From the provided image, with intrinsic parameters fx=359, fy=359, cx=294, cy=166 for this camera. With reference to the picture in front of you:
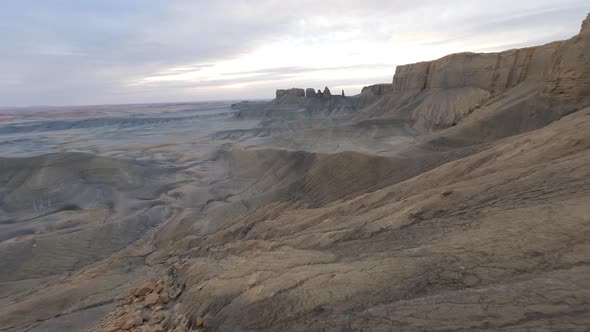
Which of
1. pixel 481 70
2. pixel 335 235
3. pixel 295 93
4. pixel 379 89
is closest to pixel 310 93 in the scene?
pixel 295 93

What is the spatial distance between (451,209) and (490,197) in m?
0.64

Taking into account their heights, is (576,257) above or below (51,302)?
above

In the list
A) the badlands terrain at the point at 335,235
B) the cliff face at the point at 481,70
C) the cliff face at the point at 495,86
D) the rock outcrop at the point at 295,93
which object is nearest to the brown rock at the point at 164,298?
the badlands terrain at the point at 335,235

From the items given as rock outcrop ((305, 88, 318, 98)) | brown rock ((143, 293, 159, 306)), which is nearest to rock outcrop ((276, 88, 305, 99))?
rock outcrop ((305, 88, 318, 98))

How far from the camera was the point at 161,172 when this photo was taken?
2652cm

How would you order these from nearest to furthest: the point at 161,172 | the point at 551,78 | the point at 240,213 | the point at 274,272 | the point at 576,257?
1. the point at 576,257
2. the point at 274,272
3. the point at 240,213
4. the point at 551,78
5. the point at 161,172

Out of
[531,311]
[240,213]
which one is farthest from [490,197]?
[240,213]

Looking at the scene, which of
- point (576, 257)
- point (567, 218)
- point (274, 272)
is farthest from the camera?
point (274, 272)

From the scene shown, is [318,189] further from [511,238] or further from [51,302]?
[511,238]

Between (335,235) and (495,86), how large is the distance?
25.5 meters

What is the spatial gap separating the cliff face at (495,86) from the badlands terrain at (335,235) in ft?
0.50

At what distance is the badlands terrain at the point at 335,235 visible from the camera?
3.76 meters

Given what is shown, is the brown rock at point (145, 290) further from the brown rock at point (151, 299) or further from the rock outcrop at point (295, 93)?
the rock outcrop at point (295, 93)

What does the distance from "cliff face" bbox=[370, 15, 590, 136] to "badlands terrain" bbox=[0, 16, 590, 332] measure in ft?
0.50
